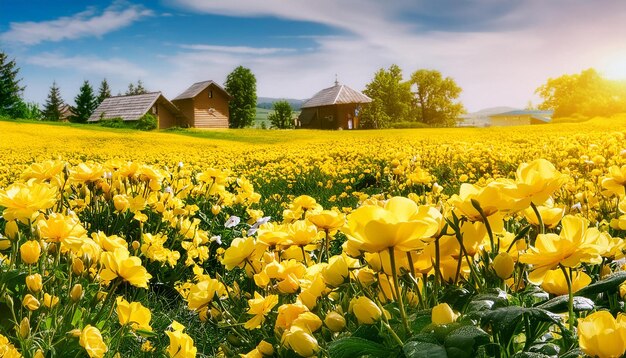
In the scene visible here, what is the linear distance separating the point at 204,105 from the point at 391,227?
4494 centimetres

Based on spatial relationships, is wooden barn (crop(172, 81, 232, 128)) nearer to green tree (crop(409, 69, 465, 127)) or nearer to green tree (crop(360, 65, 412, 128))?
green tree (crop(360, 65, 412, 128))

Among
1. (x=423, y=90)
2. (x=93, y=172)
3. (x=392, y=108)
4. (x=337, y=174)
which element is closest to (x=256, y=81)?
(x=392, y=108)

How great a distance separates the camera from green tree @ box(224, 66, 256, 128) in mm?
56562

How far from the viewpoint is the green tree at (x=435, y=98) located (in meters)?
74.0

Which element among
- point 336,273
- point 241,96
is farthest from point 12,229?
point 241,96

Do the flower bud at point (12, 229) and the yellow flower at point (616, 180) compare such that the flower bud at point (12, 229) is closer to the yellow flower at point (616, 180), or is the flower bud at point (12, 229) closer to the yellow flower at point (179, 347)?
the yellow flower at point (179, 347)

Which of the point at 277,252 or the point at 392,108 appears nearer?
the point at 277,252

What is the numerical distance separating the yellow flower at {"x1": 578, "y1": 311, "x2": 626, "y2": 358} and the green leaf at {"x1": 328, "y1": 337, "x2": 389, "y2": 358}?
0.32 m

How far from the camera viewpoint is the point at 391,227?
0.96m

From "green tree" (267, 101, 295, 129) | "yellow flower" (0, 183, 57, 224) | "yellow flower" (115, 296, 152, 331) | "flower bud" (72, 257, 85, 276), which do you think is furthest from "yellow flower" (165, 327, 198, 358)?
"green tree" (267, 101, 295, 129)

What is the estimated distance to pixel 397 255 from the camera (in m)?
1.20

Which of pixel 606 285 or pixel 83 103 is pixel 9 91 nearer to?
pixel 83 103

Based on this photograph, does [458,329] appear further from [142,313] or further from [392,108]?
[392,108]

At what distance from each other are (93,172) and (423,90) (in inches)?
2955
